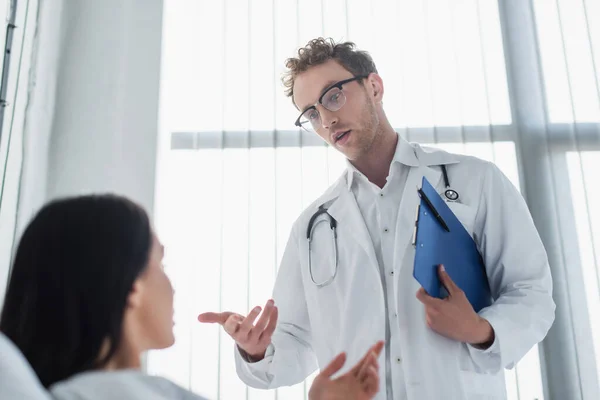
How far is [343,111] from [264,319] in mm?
720

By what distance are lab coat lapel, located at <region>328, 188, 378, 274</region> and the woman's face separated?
0.70 meters

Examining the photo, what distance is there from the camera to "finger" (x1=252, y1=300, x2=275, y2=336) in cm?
124

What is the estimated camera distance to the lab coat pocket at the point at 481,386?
50.8 inches

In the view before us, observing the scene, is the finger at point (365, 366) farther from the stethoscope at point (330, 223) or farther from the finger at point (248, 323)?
the stethoscope at point (330, 223)

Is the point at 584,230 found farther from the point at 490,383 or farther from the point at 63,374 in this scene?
the point at 63,374

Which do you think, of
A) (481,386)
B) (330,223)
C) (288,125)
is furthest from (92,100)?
(481,386)

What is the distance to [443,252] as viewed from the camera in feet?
4.16

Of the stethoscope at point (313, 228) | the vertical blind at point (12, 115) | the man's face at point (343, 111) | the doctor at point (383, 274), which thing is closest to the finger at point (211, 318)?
the doctor at point (383, 274)

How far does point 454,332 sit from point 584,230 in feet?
3.64

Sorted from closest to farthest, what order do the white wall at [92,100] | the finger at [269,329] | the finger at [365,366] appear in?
the finger at [365,366]
the finger at [269,329]
the white wall at [92,100]

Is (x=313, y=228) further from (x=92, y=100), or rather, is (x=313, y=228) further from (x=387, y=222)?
(x=92, y=100)

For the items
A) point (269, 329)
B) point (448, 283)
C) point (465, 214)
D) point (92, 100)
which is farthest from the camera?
point (92, 100)

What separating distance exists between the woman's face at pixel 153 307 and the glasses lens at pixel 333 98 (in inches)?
35.7

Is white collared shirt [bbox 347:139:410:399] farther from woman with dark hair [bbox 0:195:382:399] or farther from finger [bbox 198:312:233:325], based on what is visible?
woman with dark hair [bbox 0:195:382:399]
